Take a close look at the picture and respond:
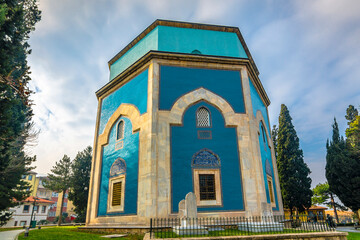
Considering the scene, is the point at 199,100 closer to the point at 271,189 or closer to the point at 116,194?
the point at 116,194

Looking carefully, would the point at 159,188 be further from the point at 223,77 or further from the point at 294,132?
the point at 294,132

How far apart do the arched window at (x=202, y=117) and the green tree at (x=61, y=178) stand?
2507 cm

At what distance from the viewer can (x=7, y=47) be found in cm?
955

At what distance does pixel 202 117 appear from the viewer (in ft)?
40.3

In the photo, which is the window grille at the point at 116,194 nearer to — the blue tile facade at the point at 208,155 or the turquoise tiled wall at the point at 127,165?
the turquoise tiled wall at the point at 127,165

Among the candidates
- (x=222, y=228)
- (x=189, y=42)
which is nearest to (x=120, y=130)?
(x=189, y=42)

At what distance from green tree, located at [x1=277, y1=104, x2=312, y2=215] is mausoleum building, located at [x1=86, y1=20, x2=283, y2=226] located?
10758 millimetres

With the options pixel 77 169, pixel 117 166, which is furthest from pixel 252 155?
pixel 77 169

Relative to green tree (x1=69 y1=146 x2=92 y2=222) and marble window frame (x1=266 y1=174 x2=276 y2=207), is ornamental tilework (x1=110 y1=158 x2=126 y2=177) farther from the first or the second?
green tree (x1=69 y1=146 x2=92 y2=222)

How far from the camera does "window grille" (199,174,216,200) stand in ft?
35.3

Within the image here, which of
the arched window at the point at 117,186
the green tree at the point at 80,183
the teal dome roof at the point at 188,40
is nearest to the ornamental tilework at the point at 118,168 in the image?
the arched window at the point at 117,186

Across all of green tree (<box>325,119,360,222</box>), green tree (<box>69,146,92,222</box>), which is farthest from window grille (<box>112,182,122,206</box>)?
green tree (<box>325,119,360,222</box>)

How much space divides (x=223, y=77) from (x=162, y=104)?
3932 mm

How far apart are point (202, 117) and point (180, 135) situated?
161cm
